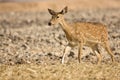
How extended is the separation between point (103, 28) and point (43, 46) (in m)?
4.23

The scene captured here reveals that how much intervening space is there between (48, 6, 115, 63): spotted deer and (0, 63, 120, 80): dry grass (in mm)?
1874

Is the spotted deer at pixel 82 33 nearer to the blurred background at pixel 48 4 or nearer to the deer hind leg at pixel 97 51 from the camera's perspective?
the deer hind leg at pixel 97 51

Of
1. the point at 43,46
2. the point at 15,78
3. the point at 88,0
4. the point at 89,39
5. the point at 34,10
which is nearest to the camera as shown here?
the point at 15,78

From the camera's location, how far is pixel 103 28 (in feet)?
62.4

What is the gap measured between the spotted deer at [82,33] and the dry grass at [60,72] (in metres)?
1.87

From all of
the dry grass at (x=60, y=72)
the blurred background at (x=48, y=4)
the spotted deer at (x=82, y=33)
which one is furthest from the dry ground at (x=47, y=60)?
the blurred background at (x=48, y=4)

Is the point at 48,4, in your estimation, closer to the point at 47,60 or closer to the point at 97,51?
the point at 47,60

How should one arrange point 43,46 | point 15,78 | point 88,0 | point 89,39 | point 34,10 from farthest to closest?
point 88,0, point 34,10, point 43,46, point 89,39, point 15,78

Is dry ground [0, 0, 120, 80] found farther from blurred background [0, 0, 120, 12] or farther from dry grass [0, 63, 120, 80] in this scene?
blurred background [0, 0, 120, 12]

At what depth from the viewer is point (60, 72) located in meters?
15.9

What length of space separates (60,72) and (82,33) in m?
2.89

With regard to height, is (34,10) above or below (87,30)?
below

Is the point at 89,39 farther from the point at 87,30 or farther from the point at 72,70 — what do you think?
the point at 72,70

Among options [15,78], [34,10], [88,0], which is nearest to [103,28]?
[15,78]
